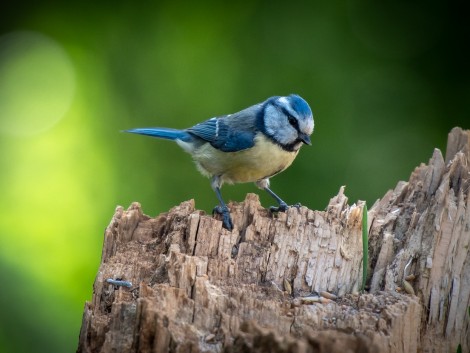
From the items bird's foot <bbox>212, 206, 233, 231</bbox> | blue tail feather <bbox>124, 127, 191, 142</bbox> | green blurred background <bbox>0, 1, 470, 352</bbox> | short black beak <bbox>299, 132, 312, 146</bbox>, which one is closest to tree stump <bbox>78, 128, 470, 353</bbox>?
bird's foot <bbox>212, 206, 233, 231</bbox>

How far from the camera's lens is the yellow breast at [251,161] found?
4355 mm

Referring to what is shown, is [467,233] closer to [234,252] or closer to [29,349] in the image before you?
[234,252]

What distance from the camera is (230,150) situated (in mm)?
4477

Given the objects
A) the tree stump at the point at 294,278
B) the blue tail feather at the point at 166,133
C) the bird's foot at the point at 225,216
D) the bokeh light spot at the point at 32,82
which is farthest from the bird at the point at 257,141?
the bokeh light spot at the point at 32,82

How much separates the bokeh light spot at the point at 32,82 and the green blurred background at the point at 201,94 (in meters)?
0.02

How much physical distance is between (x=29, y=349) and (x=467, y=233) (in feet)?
9.28

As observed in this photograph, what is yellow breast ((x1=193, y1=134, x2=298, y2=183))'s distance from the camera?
436 centimetres

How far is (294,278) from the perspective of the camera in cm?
291

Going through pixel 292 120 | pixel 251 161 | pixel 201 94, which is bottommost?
pixel 251 161

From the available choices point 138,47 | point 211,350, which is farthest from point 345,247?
point 138,47

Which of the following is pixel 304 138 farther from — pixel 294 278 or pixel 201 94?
pixel 201 94

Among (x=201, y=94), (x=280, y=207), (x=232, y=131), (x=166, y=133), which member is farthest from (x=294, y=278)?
(x=201, y=94)

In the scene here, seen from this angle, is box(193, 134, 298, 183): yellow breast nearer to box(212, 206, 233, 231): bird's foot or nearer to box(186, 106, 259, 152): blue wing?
box(186, 106, 259, 152): blue wing

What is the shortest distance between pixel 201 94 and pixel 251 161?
174 cm
